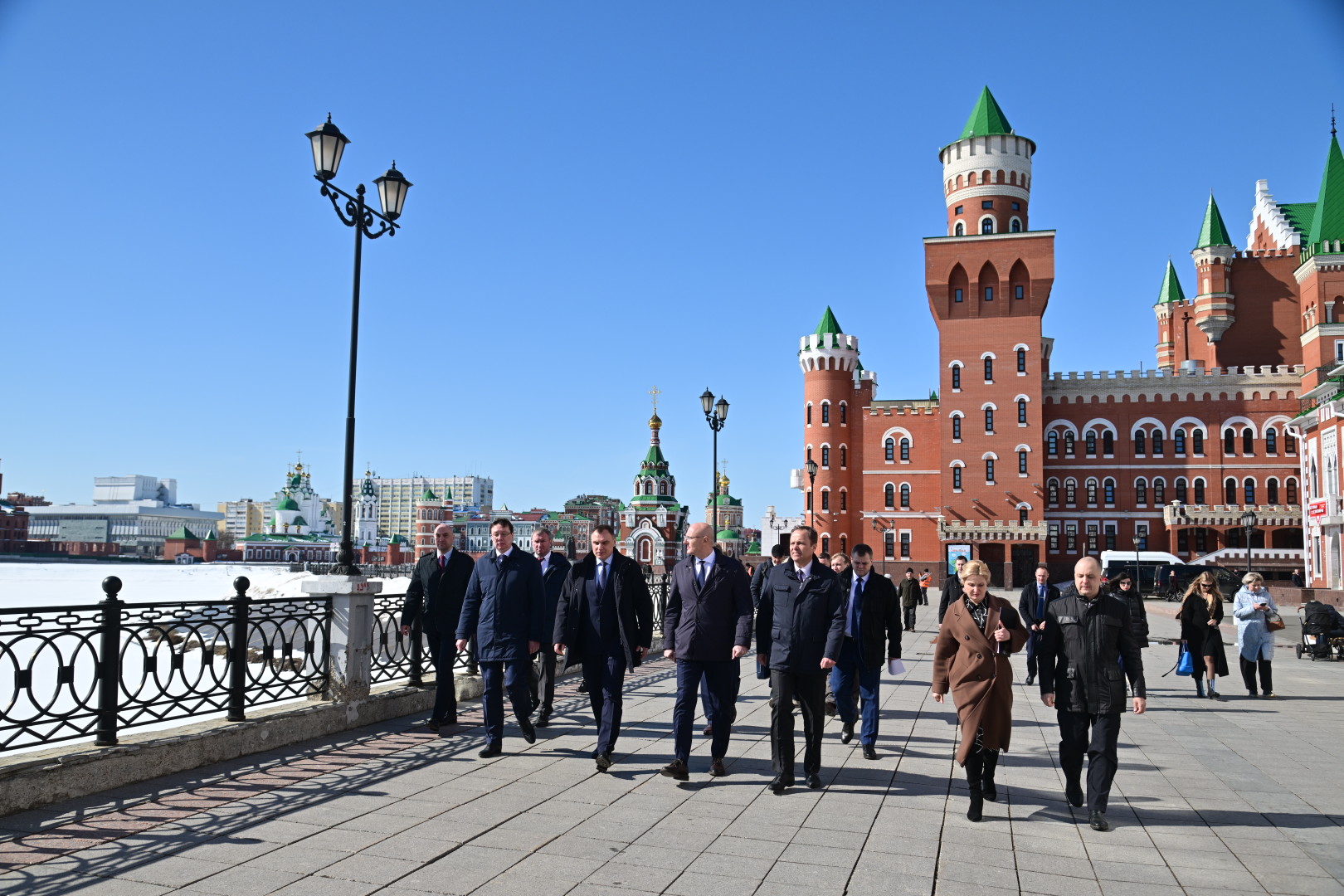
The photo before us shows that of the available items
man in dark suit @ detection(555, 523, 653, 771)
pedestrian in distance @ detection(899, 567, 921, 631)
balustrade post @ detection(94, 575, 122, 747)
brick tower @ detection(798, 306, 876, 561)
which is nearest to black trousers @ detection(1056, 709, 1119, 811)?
man in dark suit @ detection(555, 523, 653, 771)

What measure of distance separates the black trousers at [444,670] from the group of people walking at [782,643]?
0.02 m

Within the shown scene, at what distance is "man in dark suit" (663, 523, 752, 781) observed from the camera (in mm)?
6750

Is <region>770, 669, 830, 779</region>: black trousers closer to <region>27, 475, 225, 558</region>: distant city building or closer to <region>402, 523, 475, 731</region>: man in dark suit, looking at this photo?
<region>402, 523, 475, 731</region>: man in dark suit

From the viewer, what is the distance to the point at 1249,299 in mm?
59094

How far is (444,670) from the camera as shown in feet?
28.0

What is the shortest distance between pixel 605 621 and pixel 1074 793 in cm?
343

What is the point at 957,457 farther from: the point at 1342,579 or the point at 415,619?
the point at 415,619

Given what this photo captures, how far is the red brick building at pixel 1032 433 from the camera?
5366 cm

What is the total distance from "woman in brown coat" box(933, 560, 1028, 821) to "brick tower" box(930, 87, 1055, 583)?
1957 inches

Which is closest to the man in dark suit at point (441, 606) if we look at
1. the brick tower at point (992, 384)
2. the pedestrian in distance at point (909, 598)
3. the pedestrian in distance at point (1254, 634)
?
the pedestrian in distance at point (1254, 634)

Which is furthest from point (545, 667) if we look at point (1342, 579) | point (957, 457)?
point (957, 457)

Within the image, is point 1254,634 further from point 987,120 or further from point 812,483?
point 987,120

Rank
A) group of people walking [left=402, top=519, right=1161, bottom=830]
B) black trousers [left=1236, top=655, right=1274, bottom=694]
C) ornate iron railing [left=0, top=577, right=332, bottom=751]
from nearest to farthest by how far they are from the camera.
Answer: group of people walking [left=402, top=519, right=1161, bottom=830] → ornate iron railing [left=0, top=577, right=332, bottom=751] → black trousers [left=1236, top=655, right=1274, bottom=694]

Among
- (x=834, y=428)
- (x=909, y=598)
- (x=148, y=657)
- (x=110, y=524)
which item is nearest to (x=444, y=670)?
(x=148, y=657)
